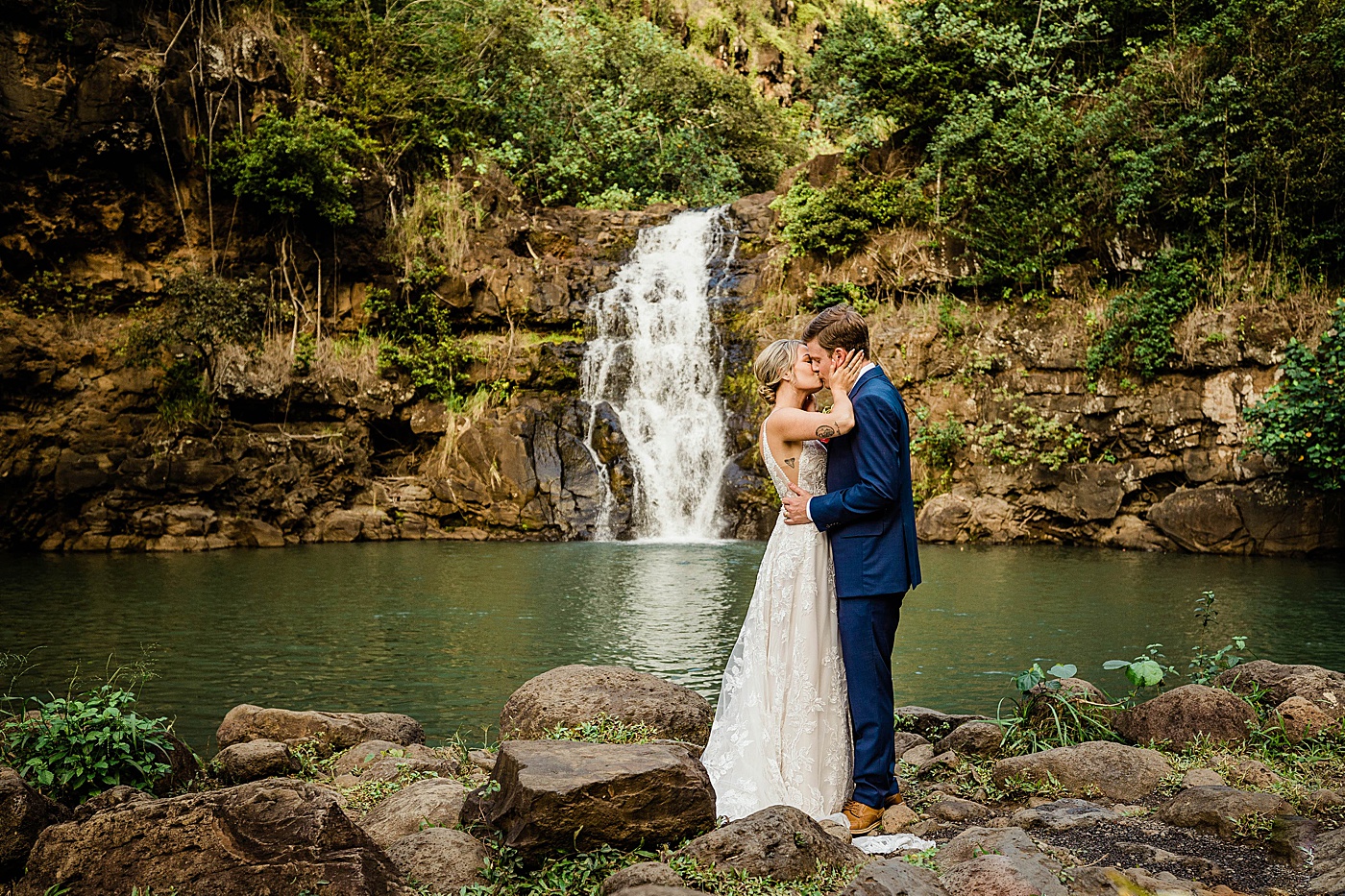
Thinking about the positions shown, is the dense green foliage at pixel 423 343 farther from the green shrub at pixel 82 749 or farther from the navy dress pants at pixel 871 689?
the navy dress pants at pixel 871 689

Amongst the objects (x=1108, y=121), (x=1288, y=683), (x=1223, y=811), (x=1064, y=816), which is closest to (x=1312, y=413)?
(x=1108, y=121)

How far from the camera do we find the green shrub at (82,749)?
4.22m

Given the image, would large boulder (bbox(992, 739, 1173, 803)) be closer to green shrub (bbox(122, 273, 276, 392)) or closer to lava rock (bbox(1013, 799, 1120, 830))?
lava rock (bbox(1013, 799, 1120, 830))

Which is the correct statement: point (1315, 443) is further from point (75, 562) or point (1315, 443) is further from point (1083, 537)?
point (75, 562)

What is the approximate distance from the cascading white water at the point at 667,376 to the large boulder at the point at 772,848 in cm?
1684

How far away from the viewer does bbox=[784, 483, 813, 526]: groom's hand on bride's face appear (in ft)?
15.8

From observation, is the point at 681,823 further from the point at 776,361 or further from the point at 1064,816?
the point at 776,361

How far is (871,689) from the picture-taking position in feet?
15.1

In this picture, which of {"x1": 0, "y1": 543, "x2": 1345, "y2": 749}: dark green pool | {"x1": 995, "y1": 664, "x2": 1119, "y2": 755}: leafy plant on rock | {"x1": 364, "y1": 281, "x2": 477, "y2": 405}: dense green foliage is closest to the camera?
{"x1": 995, "y1": 664, "x2": 1119, "y2": 755}: leafy plant on rock

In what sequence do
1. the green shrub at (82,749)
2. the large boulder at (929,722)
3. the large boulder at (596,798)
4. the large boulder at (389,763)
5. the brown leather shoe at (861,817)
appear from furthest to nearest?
the large boulder at (929,722), the large boulder at (389,763), the brown leather shoe at (861,817), the green shrub at (82,749), the large boulder at (596,798)

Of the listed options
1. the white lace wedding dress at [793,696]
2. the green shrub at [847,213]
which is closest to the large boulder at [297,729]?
the white lace wedding dress at [793,696]

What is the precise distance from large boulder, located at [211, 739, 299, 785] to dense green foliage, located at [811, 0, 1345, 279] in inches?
738

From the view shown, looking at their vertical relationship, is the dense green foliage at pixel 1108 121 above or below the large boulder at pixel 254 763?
above

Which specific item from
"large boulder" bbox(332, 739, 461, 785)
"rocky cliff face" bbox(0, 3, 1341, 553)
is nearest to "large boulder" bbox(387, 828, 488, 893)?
"large boulder" bbox(332, 739, 461, 785)
